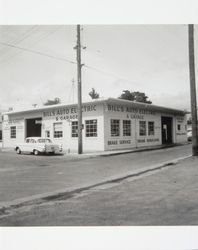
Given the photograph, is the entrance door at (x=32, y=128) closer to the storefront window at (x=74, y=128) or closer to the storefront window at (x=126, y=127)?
the storefront window at (x=74, y=128)

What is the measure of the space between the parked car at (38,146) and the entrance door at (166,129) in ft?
45.9

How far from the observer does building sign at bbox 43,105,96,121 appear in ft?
87.9

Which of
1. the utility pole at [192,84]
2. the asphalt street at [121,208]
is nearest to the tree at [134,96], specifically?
the utility pole at [192,84]

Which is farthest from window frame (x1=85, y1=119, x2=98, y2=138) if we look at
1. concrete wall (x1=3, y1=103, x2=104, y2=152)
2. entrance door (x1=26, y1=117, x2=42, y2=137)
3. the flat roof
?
entrance door (x1=26, y1=117, x2=42, y2=137)

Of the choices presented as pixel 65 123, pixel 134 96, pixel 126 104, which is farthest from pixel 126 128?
pixel 134 96

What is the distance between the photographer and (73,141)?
1105 inches

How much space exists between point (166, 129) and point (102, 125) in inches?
463

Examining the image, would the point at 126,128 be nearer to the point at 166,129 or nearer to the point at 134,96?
the point at 166,129

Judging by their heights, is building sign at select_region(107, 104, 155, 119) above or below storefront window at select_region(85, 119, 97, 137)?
above

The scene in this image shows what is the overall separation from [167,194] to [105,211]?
229cm

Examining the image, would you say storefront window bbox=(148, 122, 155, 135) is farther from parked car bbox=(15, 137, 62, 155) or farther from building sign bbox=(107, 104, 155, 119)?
parked car bbox=(15, 137, 62, 155)

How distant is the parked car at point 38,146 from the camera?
23.3 meters

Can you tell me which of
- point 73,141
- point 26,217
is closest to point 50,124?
point 73,141
